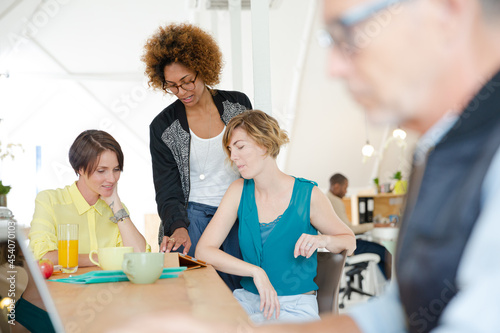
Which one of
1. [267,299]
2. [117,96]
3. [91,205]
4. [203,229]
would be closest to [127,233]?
[91,205]

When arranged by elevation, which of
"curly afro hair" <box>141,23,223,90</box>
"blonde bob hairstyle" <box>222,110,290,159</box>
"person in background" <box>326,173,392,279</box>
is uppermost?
"curly afro hair" <box>141,23,223,90</box>

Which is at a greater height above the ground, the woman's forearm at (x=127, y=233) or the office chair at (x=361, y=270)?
the woman's forearm at (x=127, y=233)

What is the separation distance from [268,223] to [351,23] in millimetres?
1440

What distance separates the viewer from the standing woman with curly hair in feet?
6.72

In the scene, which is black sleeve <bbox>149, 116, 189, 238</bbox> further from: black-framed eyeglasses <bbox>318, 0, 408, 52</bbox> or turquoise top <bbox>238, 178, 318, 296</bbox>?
black-framed eyeglasses <bbox>318, 0, 408, 52</bbox>

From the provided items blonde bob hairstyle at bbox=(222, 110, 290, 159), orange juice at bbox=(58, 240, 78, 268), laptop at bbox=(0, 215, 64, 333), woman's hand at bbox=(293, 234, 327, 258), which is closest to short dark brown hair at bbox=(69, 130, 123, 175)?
blonde bob hairstyle at bbox=(222, 110, 290, 159)

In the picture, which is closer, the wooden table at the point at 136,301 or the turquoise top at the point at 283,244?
the wooden table at the point at 136,301

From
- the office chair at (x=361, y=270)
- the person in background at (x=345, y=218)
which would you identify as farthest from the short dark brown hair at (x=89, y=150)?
the person in background at (x=345, y=218)

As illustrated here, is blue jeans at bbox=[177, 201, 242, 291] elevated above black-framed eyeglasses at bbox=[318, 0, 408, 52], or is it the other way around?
black-framed eyeglasses at bbox=[318, 0, 408, 52]

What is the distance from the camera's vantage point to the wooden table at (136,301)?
2.53 feet

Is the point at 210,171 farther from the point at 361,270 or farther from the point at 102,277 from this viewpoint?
the point at 361,270

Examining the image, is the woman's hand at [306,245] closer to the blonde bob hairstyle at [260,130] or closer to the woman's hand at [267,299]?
the woman's hand at [267,299]

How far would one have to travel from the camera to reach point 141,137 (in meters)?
8.00

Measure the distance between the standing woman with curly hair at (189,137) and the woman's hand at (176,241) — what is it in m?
0.06
